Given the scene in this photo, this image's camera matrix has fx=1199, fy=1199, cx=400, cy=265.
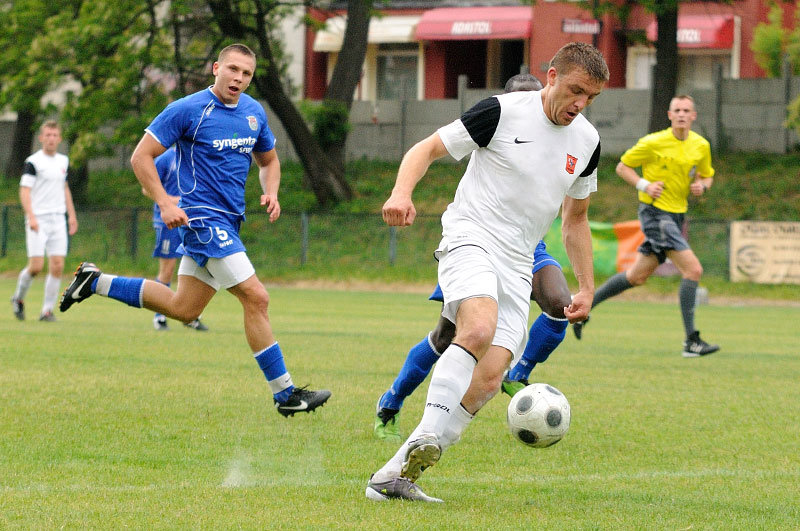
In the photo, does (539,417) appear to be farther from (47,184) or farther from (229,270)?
(47,184)

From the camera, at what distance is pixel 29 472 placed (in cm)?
531

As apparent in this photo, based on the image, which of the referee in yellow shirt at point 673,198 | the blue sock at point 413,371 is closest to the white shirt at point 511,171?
the blue sock at point 413,371

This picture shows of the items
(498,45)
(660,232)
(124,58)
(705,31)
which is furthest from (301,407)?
(498,45)

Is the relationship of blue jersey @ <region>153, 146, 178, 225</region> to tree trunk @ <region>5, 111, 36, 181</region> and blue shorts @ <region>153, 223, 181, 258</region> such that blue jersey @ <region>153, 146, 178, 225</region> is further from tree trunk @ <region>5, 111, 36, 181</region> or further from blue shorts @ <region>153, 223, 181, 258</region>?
tree trunk @ <region>5, 111, 36, 181</region>

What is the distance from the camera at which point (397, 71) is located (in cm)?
4206

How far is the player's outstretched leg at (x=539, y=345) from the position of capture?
748cm

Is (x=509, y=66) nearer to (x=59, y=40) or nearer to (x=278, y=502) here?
(x=59, y=40)

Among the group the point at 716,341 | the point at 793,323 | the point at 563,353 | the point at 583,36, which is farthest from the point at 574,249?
the point at 583,36

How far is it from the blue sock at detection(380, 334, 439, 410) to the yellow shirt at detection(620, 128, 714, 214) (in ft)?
19.1

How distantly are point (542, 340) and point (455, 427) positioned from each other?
253 cm

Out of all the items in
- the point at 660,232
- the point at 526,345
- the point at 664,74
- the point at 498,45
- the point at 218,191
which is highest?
the point at 498,45

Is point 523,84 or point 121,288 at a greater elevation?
point 523,84

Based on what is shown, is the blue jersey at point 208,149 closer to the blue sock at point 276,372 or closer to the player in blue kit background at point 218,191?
the player in blue kit background at point 218,191

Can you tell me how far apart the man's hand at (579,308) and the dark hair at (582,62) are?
1084 millimetres
